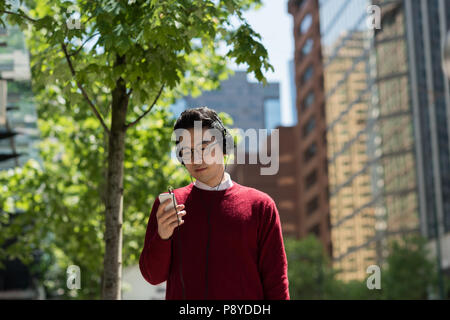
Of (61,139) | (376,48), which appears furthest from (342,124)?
(61,139)

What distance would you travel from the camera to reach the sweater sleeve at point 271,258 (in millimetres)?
3033

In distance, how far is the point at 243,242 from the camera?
3020 mm

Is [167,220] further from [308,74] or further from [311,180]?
[308,74]

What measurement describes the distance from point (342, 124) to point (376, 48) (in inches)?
450

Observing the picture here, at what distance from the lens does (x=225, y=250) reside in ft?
9.86

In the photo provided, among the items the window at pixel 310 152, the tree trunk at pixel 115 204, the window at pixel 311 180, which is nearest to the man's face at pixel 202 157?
the tree trunk at pixel 115 204

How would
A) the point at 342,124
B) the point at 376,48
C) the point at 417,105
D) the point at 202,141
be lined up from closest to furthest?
the point at 202,141
the point at 417,105
the point at 376,48
the point at 342,124

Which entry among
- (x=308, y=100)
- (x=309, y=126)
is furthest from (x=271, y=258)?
(x=308, y=100)

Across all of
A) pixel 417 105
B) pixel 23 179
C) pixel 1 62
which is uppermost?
pixel 417 105

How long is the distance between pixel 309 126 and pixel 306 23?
1460 cm

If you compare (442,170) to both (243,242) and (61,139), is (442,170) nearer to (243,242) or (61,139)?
(61,139)

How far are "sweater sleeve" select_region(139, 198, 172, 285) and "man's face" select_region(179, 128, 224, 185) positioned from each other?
0.78ft

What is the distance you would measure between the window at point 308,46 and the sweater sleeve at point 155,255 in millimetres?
94057

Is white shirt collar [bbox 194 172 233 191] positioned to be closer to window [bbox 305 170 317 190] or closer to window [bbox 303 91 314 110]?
window [bbox 305 170 317 190]
